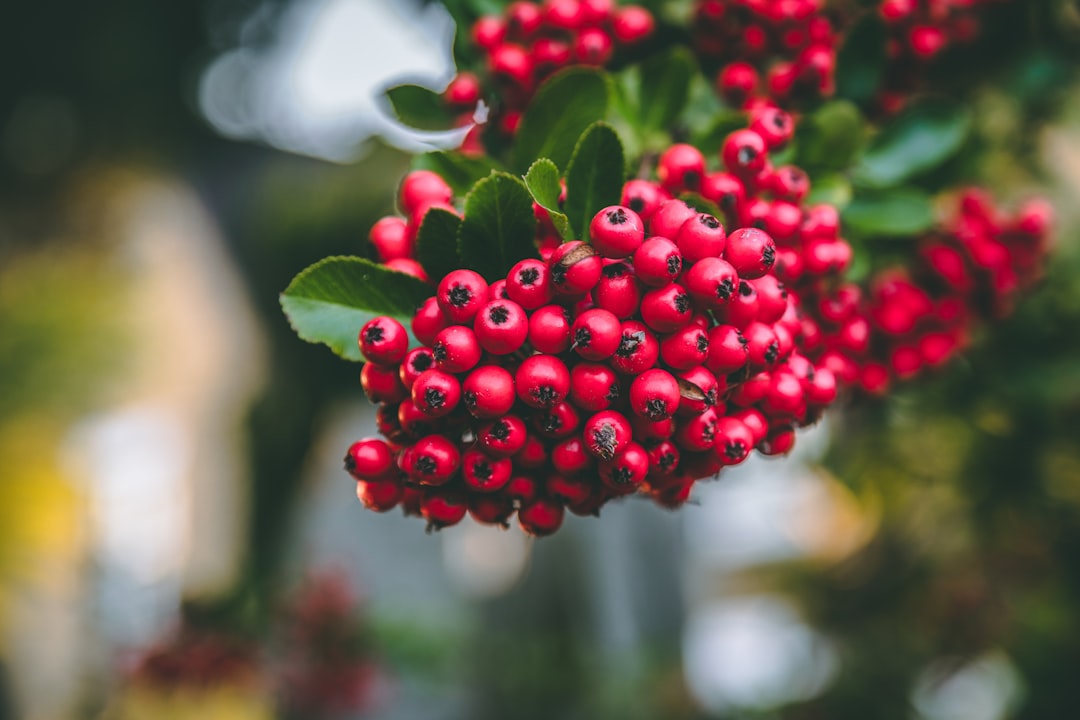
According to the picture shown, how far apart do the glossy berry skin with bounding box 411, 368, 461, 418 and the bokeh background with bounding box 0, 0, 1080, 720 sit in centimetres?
46

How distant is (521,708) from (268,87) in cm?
405

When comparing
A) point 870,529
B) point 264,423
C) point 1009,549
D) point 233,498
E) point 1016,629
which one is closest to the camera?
point 1016,629

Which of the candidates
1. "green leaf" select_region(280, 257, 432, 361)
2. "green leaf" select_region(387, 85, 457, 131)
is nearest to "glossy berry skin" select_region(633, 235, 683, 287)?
"green leaf" select_region(280, 257, 432, 361)

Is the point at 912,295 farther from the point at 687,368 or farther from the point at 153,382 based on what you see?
the point at 153,382

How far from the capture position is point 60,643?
5.44 metres

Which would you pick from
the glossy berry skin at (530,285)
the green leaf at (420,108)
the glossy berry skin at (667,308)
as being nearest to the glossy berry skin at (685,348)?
the glossy berry skin at (667,308)

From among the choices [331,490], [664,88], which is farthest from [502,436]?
[331,490]

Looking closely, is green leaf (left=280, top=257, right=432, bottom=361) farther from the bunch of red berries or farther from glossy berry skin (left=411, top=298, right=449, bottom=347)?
the bunch of red berries

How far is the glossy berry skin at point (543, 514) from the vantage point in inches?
27.4

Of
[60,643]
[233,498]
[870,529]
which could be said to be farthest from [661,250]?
[60,643]

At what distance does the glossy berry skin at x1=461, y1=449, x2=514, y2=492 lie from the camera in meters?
0.64

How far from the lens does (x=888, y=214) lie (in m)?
0.92

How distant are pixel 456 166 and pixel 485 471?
1.11 feet

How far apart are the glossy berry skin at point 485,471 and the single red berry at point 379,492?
0.35 ft
